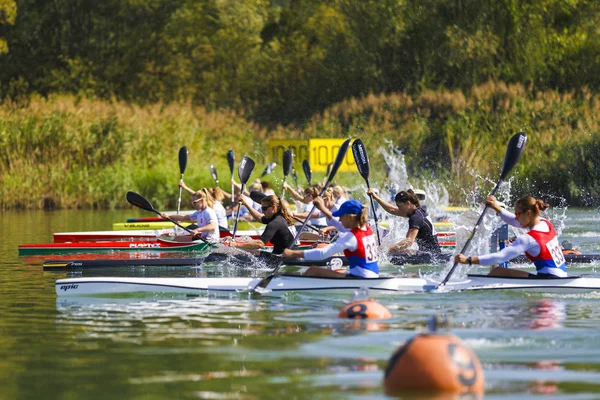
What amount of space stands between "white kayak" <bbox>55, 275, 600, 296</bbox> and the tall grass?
1848 centimetres

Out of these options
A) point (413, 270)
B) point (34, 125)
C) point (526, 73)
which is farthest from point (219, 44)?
point (413, 270)

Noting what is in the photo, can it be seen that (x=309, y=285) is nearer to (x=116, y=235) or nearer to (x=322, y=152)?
(x=116, y=235)

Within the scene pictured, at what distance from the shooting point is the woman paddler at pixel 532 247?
12.0 meters

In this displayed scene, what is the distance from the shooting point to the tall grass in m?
31.3

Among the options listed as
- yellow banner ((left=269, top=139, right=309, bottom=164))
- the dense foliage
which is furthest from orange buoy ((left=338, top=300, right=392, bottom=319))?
the dense foliage

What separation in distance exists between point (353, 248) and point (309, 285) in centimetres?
72

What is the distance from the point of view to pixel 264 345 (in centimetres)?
953

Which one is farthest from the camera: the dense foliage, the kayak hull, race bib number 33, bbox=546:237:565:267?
the dense foliage

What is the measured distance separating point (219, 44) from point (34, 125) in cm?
2277

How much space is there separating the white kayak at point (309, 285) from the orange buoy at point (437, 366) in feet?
16.0

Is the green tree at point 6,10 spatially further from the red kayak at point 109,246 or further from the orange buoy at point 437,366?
the orange buoy at point 437,366

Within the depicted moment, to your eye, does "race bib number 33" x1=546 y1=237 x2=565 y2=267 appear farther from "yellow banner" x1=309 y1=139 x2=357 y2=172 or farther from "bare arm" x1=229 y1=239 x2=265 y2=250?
"yellow banner" x1=309 y1=139 x2=357 y2=172

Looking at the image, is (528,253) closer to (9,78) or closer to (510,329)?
(510,329)

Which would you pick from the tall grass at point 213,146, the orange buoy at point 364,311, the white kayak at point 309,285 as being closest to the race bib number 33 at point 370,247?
the white kayak at point 309,285
